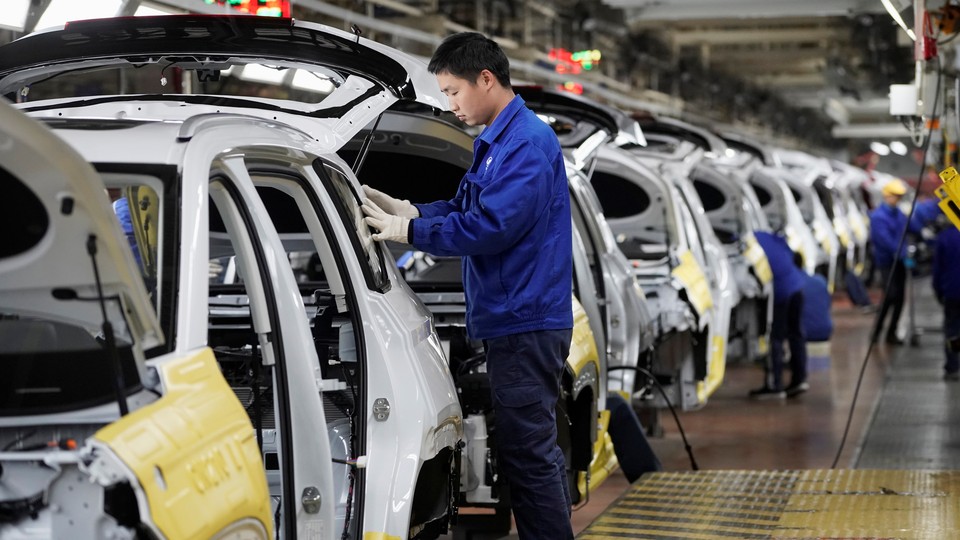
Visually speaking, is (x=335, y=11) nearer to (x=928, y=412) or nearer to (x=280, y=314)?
(x=928, y=412)

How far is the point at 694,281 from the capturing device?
877 cm

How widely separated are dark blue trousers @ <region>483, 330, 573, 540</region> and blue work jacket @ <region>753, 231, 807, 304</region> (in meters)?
7.41

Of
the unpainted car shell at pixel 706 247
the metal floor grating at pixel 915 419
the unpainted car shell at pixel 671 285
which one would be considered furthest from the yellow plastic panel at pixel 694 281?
the metal floor grating at pixel 915 419

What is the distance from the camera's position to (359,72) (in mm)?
3986

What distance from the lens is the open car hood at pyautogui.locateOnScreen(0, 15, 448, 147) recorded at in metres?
3.82

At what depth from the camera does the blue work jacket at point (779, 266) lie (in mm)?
11086

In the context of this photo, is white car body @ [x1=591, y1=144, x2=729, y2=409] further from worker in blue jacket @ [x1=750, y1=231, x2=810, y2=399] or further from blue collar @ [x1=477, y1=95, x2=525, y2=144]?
blue collar @ [x1=477, y1=95, x2=525, y2=144]

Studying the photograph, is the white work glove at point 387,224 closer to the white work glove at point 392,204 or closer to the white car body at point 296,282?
the white car body at point 296,282

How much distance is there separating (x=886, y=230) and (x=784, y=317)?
183 inches

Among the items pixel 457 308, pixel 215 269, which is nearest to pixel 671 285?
pixel 215 269

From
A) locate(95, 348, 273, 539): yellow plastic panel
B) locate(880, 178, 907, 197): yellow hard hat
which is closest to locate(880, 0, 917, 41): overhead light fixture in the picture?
locate(95, 348, 273, 539): yellow plastic panel

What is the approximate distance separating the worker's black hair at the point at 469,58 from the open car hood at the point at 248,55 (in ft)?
0.46

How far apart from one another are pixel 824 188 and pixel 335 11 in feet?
40.7

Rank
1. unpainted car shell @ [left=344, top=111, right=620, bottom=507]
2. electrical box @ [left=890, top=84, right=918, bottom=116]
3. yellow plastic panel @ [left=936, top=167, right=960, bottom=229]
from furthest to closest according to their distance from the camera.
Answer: electrical box @ [left=890, top=84, right=918, bottom=116] → yellow plastic panel @ [left=936, top=167, right=960, bottom=229] → unpainted car shell @ [left=344, top=111, right=620, bottom=507]
